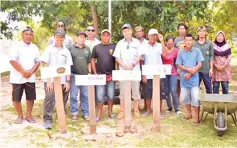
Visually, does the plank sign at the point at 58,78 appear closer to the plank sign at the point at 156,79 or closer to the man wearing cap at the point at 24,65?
the man wearing cap at the point at 24,65

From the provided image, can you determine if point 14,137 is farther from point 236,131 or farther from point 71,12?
point 71,12

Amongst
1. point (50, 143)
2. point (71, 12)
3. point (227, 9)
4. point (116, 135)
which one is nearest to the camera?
point (50, 143)

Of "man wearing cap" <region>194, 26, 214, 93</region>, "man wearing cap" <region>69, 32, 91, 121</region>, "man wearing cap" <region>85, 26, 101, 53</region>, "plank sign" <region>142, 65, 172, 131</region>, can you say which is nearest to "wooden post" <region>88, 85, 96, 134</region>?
"man wearing cap" <region>69, 32, 91, 121</region>

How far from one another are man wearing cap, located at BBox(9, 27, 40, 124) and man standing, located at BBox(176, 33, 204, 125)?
102 inches

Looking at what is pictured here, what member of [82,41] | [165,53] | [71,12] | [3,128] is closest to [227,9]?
[71,12]

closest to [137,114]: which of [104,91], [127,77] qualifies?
[104,91]

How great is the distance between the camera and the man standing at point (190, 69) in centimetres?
583

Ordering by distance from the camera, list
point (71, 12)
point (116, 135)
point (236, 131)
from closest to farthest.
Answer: point (116, 135) < point (236, 131) < point (71, 12)

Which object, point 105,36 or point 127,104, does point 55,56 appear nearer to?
point 105,36

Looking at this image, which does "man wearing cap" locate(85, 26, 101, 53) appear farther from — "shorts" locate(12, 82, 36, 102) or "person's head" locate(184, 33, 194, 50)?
"person's head" locate(184, 33, 194, 50)

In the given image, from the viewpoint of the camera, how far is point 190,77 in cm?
588


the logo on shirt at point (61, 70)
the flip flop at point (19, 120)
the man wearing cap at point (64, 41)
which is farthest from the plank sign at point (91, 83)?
the flip flop at point (19, 120)

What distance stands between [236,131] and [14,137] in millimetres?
3670

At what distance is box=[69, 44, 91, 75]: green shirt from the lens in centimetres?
603
